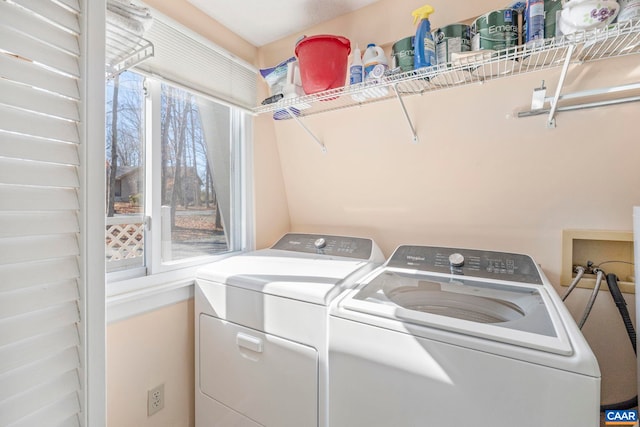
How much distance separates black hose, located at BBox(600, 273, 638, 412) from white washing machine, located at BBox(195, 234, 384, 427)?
1.14 meters

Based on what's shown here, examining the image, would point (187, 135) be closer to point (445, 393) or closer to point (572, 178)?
point (445, 393)

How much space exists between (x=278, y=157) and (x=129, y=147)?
111 centimetres

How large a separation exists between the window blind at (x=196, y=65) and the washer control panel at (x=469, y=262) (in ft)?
5.01

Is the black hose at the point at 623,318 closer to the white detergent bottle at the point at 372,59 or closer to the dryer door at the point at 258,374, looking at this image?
the dryer door at the point at 258,374

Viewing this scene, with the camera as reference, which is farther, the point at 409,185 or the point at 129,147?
the point at 409,185

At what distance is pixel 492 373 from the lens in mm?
865

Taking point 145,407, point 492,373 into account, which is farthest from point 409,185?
point 145,407

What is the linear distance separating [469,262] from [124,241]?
1.90m

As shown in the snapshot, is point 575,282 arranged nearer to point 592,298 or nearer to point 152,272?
point 592,298

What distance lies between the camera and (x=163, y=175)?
68.0 inches

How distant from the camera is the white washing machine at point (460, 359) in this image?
2.61ft

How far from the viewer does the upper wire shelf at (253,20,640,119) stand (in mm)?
1071

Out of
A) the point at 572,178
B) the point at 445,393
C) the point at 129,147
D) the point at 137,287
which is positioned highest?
the point at 129,147

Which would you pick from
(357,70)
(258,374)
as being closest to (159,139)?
(357,70)
